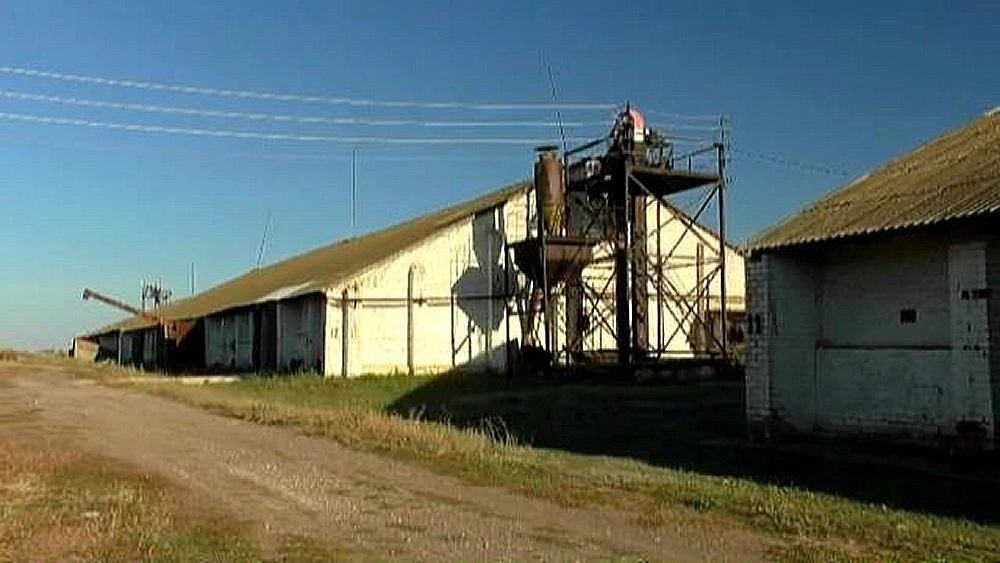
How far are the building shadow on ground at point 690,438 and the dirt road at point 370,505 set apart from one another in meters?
3.48

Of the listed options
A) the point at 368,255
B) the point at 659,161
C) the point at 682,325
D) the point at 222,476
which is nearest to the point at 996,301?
the point at 222,476

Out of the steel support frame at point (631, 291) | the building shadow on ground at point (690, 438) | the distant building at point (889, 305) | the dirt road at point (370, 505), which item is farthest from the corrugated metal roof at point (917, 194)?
the steel support frame at point (631, 291)

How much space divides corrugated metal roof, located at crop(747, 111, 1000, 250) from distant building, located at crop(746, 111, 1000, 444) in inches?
1.5

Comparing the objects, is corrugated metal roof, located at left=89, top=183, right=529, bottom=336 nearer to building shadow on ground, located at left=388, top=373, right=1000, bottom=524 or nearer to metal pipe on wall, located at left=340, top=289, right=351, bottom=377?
metal pipe on wall, located at left=340, top=289, right=351, bottom=377

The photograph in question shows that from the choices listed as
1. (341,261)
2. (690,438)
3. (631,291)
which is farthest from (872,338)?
(341,261)

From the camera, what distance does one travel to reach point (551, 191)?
131 ft

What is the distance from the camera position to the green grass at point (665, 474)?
10.6 metres

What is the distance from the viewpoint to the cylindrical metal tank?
3975 cm

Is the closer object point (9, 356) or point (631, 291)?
point (631, 291)

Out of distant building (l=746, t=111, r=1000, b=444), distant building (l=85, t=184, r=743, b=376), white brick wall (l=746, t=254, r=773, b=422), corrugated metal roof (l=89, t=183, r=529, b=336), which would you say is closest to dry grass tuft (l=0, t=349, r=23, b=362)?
corrugated metal roof (l=89, t=183, r=529, b=336)

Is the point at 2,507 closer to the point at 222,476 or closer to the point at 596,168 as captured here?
the point at 222,476

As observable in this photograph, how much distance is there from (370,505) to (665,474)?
14.4 ft

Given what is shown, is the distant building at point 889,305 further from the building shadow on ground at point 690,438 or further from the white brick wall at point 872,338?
the building shadow on ground at point 690,438

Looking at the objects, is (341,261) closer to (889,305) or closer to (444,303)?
(444,303)
